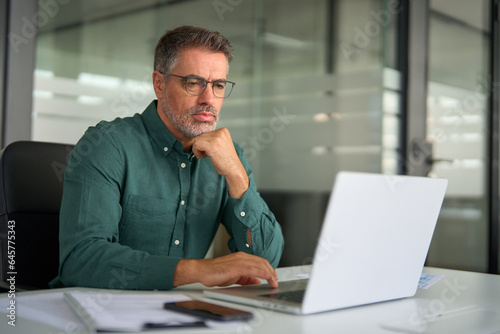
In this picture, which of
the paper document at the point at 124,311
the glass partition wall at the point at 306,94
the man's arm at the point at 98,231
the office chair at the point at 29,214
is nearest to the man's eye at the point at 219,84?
the man's arm at the point at 98,231

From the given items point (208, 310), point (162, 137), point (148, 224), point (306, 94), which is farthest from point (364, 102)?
point (208, 310)

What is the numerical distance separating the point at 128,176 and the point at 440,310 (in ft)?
2.78

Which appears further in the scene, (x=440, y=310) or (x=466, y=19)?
(x=466, y=19)

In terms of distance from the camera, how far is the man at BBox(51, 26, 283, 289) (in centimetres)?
129

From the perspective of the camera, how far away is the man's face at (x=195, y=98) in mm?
1649

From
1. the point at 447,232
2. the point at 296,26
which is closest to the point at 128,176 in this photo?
the point at 296,26

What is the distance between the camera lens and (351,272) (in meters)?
0.96

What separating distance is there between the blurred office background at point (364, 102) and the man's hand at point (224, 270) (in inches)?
82.9

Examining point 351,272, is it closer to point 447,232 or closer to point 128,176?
point 128,176

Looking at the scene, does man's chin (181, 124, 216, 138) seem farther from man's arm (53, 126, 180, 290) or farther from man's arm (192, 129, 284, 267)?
man's arm (53, 126, 180, 290)

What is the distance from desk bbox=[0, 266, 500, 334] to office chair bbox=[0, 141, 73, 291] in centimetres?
Answer: 49

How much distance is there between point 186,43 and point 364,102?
7.95ft

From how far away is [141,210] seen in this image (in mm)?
1519

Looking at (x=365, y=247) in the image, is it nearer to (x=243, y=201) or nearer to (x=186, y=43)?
(x=243, y=201)
